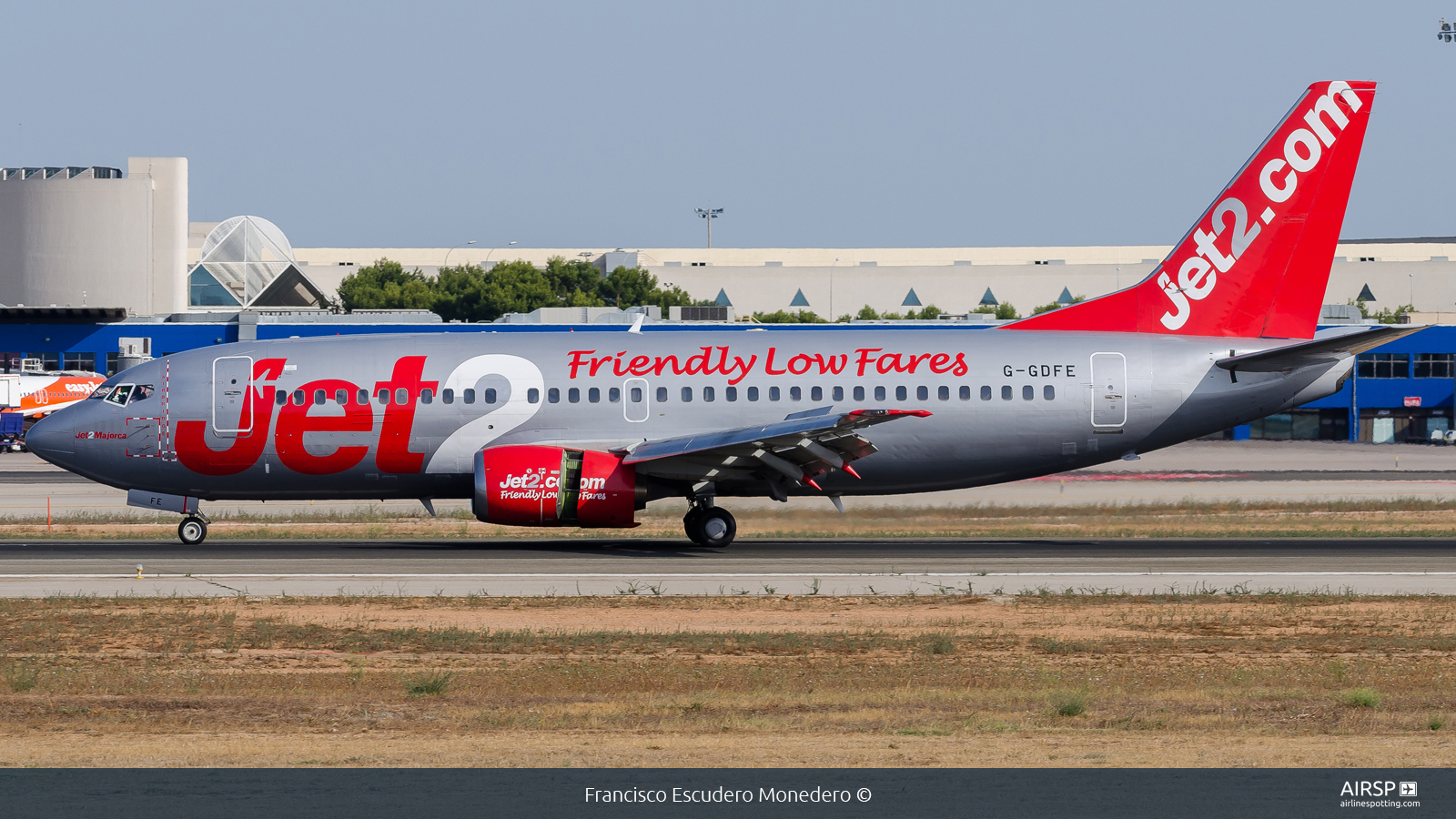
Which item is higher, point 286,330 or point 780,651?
point 286,330

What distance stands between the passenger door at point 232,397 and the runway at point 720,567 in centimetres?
263

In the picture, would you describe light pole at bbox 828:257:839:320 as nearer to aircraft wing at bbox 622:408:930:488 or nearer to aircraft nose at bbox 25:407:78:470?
aircraft wing at bbox 622:408:930:488

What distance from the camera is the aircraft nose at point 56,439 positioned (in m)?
33.1

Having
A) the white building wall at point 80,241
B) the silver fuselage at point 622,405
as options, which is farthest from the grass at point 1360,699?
the white building wall at point 80,241

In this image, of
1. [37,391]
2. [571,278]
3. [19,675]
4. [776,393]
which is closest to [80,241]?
[37,391]

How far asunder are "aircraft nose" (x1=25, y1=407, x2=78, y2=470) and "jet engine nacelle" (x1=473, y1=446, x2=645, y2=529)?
9421 mm

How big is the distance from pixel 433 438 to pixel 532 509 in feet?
11.4

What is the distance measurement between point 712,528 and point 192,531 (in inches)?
460

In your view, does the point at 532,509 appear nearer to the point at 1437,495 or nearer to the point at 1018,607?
the point at 1018,607

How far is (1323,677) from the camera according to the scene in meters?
17.0

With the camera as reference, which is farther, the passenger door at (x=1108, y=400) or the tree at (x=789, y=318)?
the tree at (x=789, y=318)
